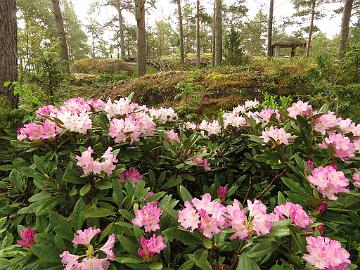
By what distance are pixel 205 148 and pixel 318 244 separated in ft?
4.20

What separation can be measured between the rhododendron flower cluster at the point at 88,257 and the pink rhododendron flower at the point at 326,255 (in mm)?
763

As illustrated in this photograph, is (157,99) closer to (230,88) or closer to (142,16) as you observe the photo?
(230,88)

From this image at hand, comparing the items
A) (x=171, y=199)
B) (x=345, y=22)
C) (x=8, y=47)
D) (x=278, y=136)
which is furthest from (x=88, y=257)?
(x=345, y=22)

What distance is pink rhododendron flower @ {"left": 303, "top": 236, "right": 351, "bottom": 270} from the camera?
1093 mm

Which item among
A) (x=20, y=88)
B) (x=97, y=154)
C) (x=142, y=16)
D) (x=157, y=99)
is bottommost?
(x=157, y=99)

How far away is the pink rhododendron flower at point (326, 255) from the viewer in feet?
3.59

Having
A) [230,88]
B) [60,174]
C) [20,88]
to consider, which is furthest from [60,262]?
[230,88]

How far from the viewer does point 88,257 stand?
3.90ft

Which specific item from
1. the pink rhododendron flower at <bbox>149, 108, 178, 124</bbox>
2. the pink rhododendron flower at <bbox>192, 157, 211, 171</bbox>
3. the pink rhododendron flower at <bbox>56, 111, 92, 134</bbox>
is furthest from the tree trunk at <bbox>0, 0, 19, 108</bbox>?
the pink rhododendron flower at <bbox>192, 157, 211, 171</bbox>

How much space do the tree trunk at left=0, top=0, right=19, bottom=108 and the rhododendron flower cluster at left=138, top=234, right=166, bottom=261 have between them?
2805 millimetres

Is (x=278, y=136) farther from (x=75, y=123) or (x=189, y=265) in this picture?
(x=75, y=123)

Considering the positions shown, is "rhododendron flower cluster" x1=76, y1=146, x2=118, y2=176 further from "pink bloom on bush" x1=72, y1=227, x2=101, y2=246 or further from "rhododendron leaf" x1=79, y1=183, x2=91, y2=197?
"pink bloom on bush" x1=72, y1=227, x2=101, y2=246

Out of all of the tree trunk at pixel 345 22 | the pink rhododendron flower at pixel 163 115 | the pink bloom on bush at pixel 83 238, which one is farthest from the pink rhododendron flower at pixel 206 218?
the tree trunk at pixel 345 22

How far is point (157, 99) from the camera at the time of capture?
709cm
